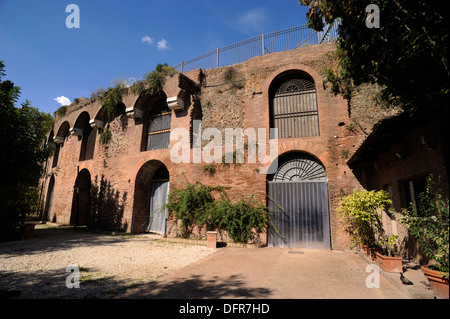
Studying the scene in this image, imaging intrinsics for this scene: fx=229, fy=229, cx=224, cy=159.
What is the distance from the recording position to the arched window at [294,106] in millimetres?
9258

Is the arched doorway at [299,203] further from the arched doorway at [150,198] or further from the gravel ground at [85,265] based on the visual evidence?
the arched doorway at [150,198]

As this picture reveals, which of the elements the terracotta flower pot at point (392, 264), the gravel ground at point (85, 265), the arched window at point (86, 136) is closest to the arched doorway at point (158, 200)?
the gravel ground at point (85, 265)

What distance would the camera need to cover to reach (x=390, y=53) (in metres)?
4.32

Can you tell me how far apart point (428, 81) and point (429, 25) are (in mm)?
870

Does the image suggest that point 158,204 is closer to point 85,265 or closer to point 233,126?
point 233,126

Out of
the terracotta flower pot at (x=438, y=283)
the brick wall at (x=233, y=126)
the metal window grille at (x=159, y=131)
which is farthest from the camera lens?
the metal window grille at (x=159, y=131)

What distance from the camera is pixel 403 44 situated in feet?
12.7

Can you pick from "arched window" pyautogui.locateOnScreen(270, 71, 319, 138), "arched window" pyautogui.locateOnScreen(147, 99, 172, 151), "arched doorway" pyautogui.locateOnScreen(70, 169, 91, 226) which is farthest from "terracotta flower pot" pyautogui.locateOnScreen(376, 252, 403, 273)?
"arched doorway" pyautogui.locateOnScreen(70, 169, 91, 226)

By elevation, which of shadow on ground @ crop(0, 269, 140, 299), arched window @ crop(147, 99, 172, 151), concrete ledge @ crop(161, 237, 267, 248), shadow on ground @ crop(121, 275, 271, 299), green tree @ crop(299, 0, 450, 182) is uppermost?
arched window @ crop(147, 99, 172, 151)

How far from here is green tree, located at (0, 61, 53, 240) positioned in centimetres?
795

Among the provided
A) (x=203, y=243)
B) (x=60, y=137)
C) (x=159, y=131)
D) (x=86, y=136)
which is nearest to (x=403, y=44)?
(x=203, y=243)

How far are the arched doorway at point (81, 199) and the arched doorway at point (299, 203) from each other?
1170 centimetres

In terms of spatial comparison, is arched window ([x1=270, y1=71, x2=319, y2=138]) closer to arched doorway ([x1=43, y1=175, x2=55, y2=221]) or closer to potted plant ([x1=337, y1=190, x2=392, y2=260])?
potted plant ([x1=337, y1=190, x2=392, y2=260])

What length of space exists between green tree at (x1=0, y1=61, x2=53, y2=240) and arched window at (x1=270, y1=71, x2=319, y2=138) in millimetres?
9497
